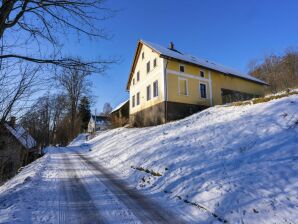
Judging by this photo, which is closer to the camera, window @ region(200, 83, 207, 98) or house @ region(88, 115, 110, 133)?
window @ region(200, 83, 207, 98)

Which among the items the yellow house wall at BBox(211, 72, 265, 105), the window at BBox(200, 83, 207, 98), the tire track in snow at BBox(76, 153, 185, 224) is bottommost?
the tire track in snow at BBox(76, 153, 185, 224)

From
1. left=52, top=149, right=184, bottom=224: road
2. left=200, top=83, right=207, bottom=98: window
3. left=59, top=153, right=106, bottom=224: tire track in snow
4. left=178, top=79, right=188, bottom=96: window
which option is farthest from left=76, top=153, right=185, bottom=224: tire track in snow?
left=200, top=83, right=207, bottom=98: window

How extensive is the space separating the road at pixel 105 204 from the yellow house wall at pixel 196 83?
14.0m

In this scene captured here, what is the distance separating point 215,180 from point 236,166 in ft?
2.82

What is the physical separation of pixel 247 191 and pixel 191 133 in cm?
605

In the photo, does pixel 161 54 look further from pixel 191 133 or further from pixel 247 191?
pixel 247 191

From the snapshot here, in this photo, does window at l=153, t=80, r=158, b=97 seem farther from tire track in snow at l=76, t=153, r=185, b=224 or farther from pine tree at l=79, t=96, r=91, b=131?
pine tree at l=79, t=96, r=91, b=131

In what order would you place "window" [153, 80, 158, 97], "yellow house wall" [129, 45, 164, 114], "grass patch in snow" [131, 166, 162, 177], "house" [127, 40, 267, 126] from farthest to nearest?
"window" [153, 80, 158, 97], "yellow house wall" [129, 45, 164, 114], "house" [127, 40, 267, 126], "grass patch in snow" [131, 166, 162, 177]

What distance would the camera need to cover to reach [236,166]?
6.44 meters

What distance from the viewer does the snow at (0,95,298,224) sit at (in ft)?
15.4

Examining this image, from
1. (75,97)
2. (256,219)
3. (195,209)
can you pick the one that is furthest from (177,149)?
(75,97)

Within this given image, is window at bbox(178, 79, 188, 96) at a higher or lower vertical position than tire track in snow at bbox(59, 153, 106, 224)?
higher

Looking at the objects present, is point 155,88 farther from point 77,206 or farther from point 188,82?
point 77,206

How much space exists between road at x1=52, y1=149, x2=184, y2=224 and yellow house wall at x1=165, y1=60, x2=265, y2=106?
14.0 metres
